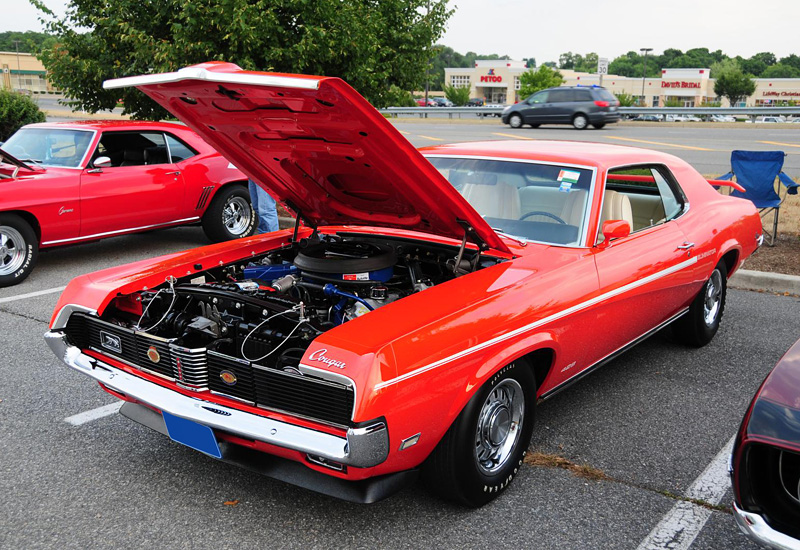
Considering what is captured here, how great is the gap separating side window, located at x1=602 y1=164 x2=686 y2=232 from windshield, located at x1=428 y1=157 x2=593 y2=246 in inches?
21.1

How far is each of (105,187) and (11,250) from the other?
112 centimetres

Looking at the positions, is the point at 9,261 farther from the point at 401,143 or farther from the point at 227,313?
the point at 401,143

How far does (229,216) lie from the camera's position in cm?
859

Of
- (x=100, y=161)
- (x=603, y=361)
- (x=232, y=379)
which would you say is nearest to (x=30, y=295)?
(x=100, y=161)

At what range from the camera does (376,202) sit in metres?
3.93

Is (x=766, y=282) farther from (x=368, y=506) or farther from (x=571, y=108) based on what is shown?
(x=571, y=108)

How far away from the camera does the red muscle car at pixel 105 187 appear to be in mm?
6781

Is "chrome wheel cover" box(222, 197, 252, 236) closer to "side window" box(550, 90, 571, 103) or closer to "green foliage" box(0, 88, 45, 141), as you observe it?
"green foliage" box(0, 88, 45, 141)

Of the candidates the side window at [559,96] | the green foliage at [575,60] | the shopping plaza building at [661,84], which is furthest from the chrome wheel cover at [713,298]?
the green foliage at [575,60]

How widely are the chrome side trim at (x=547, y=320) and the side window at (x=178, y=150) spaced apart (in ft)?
19.4

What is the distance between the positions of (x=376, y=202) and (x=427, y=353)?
1514 millimetres

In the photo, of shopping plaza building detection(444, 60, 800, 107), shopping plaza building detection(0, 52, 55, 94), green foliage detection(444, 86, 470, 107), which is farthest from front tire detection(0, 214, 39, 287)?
shopping plaza building detection(444, 60, 800, 107)

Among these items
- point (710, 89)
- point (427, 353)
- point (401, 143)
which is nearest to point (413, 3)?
point (401, 143)

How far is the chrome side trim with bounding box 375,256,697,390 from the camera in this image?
2.54m
